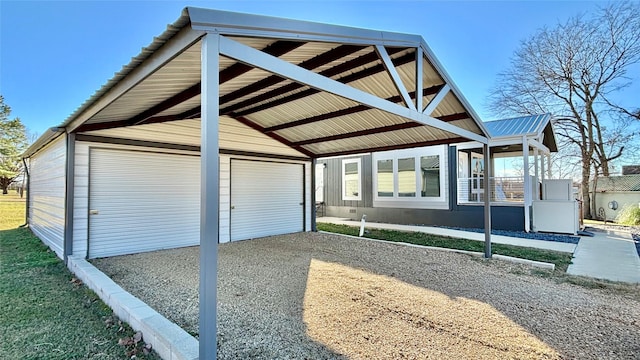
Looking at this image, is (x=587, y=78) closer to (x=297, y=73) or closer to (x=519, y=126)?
(x=519, y=126)

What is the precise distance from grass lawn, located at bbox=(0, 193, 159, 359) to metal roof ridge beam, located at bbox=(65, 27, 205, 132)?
8.06 feet

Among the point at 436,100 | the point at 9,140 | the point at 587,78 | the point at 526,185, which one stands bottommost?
the point at 526,185

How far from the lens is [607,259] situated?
627 centimetres

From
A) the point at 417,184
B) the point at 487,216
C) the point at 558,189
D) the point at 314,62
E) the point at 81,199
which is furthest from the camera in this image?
the point at 417,184

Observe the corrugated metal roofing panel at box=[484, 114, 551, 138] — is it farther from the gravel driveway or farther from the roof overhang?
the gravel driveway

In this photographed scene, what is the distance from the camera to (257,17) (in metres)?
2.54

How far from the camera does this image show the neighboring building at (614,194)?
14156 millimetres

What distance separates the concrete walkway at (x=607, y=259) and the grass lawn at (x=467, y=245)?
231 millimetres

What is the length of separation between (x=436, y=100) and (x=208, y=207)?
A: 388 centimetres

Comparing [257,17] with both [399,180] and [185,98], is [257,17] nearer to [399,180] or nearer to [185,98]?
[185,98]

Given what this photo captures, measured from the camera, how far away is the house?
10039 mm

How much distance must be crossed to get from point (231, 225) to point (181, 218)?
1.24 meters

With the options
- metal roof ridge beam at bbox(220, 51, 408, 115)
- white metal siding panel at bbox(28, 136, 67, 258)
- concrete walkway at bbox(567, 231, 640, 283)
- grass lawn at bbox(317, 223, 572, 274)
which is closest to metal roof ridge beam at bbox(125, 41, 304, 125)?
metal roof ridge beam at bbox(220, 51, 408, 115)

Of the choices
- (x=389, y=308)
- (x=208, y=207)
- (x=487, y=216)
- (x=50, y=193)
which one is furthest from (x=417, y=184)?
(x=50, y=193)
